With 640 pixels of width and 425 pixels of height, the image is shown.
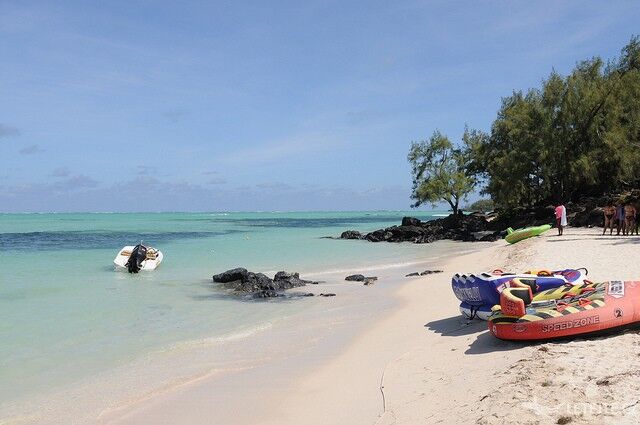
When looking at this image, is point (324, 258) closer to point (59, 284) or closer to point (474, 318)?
point (59, 284)

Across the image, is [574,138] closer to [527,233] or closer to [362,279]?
[527,233]

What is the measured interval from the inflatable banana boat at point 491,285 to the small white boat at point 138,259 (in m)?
17.3

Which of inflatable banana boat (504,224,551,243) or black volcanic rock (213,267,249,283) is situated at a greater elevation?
inflatable banana boat (504,224,551,243)

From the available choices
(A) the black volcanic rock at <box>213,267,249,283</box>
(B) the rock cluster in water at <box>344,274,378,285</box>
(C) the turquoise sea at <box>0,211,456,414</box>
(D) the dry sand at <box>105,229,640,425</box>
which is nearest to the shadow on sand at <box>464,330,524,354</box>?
(D) the dry sand at <box>105,229,640,425</box>

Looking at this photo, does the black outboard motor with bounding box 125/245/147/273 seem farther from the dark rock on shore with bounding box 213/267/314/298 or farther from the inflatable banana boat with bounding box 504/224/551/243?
the inflatable banana boat with bounding box 504/224/551/243

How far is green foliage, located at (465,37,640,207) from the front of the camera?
125 ft

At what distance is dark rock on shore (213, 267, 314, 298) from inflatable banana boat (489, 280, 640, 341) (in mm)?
9289

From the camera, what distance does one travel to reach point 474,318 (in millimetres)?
9227

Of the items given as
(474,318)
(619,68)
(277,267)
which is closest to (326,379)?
(474,318)

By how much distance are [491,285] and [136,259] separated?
18086 millimetres

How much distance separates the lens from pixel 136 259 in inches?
906

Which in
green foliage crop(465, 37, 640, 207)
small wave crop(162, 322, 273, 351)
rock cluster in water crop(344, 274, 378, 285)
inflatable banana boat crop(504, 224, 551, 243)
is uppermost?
green foliage crop(465, 37, 640, 207)

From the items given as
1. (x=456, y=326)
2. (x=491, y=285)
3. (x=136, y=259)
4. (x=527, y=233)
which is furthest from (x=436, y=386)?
(x=527, y=233)

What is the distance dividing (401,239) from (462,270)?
78.9 feet
